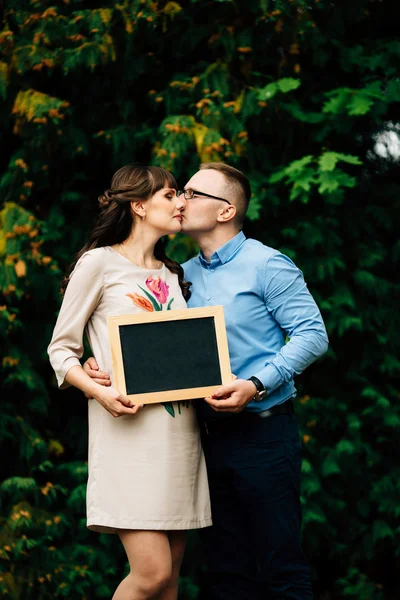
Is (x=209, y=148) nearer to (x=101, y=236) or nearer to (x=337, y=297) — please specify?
(x=337, y=297)

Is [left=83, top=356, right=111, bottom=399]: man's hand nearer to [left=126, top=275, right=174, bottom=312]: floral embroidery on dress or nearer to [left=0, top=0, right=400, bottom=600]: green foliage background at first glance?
[left=126, top=275, right=174, bottom=312]: floral embroidery on dress

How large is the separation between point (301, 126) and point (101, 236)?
2.67m

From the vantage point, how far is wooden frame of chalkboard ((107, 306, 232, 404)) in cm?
286

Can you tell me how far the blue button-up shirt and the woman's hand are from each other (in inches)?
21.8

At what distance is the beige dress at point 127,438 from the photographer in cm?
291

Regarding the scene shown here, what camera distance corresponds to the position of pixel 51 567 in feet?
15.9

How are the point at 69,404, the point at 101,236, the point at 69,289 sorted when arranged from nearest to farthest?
the point at 69,289, the point at 101,236, the point at 69,404

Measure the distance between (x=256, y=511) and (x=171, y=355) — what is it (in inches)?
29.2

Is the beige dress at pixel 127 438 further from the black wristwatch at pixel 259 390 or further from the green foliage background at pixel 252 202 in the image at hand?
the green foliage background at pixel 252 202

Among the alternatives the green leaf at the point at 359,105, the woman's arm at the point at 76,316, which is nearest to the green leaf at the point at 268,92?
the green leaf at the point at 359,105

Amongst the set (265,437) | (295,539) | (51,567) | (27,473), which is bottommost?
(51,567)

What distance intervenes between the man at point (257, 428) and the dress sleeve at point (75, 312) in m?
0.52

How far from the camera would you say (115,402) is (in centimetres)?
282

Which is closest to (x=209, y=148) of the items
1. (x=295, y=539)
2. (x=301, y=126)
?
(x=301, y=126)
